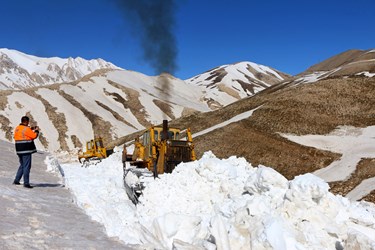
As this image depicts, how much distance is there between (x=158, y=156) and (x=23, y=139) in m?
7.48

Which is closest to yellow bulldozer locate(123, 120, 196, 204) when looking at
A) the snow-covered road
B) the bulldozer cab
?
the bulldozer cab

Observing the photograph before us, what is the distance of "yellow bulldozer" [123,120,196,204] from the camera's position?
16.4 meters

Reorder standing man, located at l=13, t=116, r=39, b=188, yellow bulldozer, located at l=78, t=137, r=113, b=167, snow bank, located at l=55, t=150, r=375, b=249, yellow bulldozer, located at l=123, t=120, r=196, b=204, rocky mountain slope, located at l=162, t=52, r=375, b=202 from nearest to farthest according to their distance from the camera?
1. snow bank, located at l=55, t=150, r=375, b=249
2. standing man, located at l=13, t=116, r=39, b=188
3. yellow bulldozer, located at l=123, t=120, r=196, b=204
4. rocky mountain slope, located at l=162, t=52, r=375, b=202
5. yellow bulldozer, located at l=78, t=137, r=113, b=167

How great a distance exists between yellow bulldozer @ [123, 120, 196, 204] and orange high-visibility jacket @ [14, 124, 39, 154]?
505 cm

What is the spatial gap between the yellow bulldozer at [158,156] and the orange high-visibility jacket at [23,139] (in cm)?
505

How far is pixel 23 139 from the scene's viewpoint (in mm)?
11812

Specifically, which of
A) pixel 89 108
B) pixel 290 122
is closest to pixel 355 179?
pixel 290 122

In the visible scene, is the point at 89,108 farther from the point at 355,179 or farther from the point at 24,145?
the point at 24,145

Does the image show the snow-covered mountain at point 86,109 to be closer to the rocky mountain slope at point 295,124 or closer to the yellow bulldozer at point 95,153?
the rocky mountain slope at point 295,124

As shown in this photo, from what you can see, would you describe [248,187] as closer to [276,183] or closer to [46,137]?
[276,183]

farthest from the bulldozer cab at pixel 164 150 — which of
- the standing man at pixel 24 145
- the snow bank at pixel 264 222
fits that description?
the standing man at pixel 24 145

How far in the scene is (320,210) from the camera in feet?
29.5

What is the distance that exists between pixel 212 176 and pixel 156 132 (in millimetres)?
6389

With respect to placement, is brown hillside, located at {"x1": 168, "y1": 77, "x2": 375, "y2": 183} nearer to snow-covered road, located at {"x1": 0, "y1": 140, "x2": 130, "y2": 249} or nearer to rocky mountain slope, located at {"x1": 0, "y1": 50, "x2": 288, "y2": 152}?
rocky mountain slope, located at {"x1": 0, "y1": 50, "x2": 288, "y2": 152}
